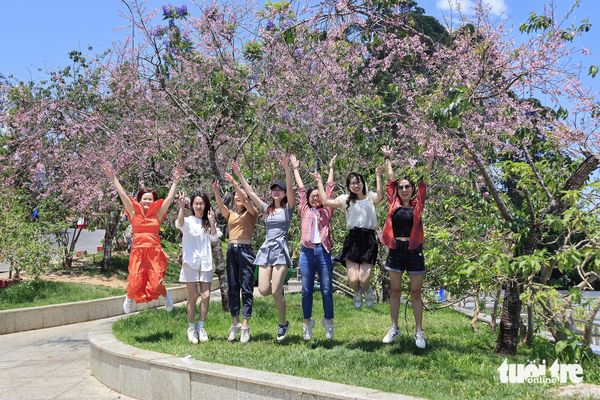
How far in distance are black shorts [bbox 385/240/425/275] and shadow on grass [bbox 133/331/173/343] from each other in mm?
2897

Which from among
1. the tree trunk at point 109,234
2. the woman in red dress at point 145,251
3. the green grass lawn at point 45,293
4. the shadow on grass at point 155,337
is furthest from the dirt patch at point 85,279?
the woman in red dress at point 145,251

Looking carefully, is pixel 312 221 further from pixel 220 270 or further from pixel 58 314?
pixel 58 314

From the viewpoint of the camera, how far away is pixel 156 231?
6.92 m

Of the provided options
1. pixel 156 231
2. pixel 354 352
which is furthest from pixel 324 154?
pixel 354 352

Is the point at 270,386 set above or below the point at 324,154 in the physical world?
below

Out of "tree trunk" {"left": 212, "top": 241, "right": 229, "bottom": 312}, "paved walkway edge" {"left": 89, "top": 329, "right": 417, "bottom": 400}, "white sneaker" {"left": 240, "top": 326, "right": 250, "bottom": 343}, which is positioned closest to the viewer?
"paved walkway edge" {"left": 89, "top": 329, "right": 417, "bottom": 400}

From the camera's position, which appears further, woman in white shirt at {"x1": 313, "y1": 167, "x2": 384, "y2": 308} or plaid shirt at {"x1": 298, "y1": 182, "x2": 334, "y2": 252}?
plaid shirt at {"x1": 298, "y1": 182, "x2": 334, "y2": 252}

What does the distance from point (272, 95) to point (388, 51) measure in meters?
2.02

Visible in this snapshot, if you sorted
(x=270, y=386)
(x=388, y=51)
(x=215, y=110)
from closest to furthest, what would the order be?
(x=270, y=386), (x=388, y=51), (x=215, y=110)

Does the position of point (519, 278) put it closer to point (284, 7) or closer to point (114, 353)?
point (114, 353)

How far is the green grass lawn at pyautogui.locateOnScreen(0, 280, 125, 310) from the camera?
12031mm

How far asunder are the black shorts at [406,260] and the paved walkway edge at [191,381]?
1658 millimetres

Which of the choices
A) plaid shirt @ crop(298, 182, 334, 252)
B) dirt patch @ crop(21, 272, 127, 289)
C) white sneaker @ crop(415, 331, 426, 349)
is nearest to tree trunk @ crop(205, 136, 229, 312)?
plaid shirt @ crop(298, 182, 334, 252)

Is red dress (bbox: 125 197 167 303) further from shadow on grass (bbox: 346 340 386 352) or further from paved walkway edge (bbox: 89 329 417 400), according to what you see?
shadow on grass (bbox: 346 340 386 352)
